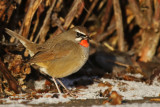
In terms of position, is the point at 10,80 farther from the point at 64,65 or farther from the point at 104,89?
the point at 104,89

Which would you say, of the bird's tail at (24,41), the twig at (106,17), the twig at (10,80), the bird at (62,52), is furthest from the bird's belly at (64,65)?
the twig at (106,17)

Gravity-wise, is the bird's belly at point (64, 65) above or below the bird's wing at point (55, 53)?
below

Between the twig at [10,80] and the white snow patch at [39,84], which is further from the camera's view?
the white snow patch at [39,84]

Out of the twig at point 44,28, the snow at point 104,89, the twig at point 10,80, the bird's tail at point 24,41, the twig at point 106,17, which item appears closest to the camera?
the snow at point 104,89

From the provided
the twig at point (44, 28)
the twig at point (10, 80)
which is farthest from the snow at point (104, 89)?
the twig at point (44, 28)

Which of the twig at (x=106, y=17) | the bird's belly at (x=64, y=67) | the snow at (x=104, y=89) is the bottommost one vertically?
the snow at (x=104, y=89)

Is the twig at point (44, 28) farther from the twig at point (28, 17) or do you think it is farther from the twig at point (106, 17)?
the twig at point (106, 17)

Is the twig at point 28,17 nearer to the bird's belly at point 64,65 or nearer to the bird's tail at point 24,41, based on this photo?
the bird's tail at point 24,41

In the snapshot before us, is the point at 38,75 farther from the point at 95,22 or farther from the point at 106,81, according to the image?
the point at 95,22

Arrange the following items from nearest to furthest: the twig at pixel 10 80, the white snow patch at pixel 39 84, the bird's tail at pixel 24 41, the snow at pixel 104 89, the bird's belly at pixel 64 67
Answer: the snow at pixel 104 89 < the twig at pixel 10 80 < the bird's belly at pixel 64 67 < the bird's tail at pixel 24 41 < the white snow patch at pixel 39 84

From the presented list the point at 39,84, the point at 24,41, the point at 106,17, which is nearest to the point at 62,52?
the point at 24,41

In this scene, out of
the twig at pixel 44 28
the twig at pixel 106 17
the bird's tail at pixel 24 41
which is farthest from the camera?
the twig at pixel 106 17
